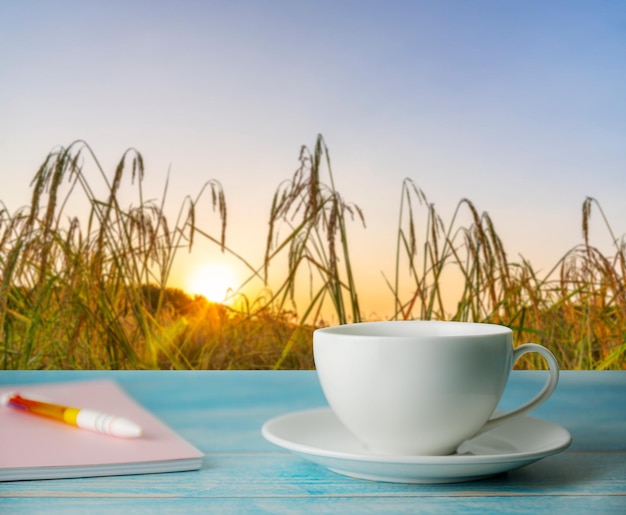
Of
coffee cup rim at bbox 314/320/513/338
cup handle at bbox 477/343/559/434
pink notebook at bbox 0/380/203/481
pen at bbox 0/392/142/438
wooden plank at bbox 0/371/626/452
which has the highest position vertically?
coffee cup rim at bbox 314/320/513/338

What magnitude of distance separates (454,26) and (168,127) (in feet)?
2.00

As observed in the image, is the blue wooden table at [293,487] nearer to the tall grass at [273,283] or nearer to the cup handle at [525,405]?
the cup handle at [525,405]

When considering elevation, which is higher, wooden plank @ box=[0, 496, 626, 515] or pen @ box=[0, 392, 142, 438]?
pen @ box=[0, 392, 142, 438]

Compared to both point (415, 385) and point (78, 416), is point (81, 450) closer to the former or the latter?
point (78, 416)

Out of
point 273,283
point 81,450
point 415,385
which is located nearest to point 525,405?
point 415,385

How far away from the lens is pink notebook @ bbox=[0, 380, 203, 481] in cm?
42

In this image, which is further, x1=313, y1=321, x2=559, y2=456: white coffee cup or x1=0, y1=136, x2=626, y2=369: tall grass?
x1=0, y1=136, x2=626, y2=369: tall grass

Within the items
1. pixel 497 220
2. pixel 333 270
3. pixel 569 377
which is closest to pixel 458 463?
pixel 569 377

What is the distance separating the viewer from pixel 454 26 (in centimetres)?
142

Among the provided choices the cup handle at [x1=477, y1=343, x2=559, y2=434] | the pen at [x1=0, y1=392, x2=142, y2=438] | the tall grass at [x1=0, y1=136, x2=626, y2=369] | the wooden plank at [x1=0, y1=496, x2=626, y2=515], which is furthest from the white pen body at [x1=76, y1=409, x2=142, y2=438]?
the tall grass at [x1=0, y1=136, x2=626, y2=369]

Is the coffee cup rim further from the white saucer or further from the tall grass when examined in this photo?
the tall grass

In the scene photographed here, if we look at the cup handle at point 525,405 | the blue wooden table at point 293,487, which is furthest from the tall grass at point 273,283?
the cup handle at point 525,405

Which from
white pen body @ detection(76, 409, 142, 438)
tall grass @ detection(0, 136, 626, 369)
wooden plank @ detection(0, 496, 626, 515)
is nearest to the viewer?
wooden plank @ detection(0, 496, 626, 515)

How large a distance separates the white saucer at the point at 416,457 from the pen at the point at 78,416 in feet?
0.34
